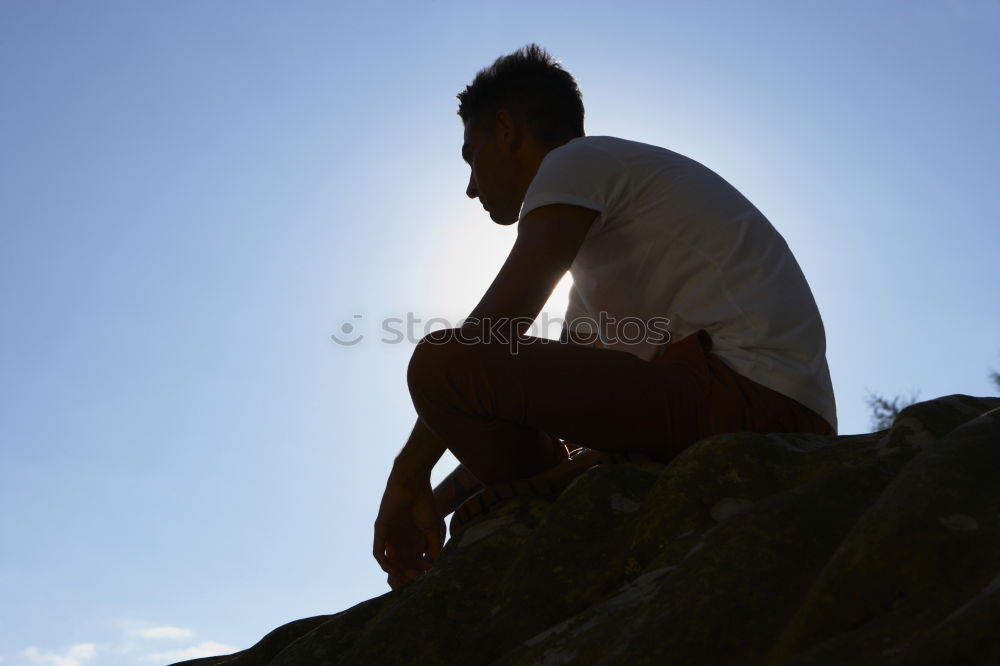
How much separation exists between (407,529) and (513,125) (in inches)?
61.2

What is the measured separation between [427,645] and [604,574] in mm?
460

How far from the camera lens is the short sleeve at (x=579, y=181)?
299 cm

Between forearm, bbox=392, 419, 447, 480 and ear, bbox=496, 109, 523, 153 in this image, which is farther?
ear, bbox=496, 109, 523, 153

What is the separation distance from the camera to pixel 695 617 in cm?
188

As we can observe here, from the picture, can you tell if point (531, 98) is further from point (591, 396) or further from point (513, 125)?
point (591, 396)

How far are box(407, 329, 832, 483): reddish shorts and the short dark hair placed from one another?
4.08 ft

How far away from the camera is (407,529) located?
3496 millimetres

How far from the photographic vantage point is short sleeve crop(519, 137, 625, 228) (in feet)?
9.82

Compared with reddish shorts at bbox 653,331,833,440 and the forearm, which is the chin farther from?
reddish shorts at bbox 653,331,833,440

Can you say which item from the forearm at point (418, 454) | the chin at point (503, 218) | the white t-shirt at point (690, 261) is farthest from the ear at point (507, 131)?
the forearm at point (418, 454)

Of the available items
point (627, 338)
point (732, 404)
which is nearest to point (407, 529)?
point (627, 338)

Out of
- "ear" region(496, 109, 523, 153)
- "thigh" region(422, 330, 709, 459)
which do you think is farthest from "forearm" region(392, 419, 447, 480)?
"ear" region(496, 109, 523, 153)

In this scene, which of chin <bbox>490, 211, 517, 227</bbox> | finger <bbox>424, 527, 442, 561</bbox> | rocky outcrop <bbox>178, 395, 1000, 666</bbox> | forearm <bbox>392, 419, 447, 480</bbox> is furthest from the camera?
chin <bbox>490, 211, 517, 227</bbox>

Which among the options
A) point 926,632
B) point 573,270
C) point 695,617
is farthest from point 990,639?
point 573,270
